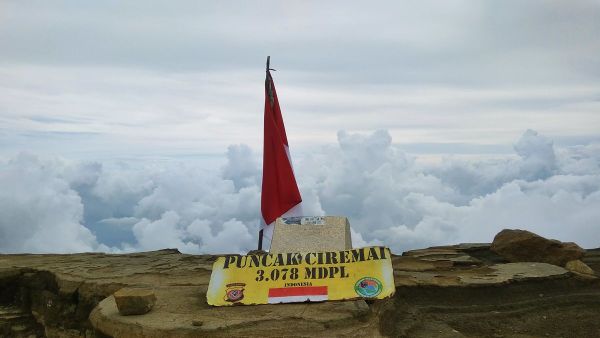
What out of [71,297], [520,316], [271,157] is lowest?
[520,316]

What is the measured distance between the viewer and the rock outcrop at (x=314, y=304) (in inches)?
210

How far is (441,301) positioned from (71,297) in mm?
4764

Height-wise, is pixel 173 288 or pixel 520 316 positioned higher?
pixel 173 288

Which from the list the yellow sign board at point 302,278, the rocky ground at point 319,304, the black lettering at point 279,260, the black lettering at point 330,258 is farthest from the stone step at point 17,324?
the black lettering at point 330,258

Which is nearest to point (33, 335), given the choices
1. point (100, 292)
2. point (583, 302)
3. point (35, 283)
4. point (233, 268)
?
point (35, 283)

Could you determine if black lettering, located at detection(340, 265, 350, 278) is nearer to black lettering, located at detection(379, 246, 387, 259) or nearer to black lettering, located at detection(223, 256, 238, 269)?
black lettering, located at detection(379, 246, 387, 259)

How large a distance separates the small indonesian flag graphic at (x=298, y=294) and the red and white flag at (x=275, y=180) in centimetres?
312

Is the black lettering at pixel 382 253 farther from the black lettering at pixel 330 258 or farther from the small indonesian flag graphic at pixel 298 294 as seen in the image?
the small indonesian flag graphic at pixel 298 294

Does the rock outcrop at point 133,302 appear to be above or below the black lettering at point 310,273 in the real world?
below

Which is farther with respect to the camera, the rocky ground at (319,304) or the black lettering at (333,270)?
the black lettering at (333,270)

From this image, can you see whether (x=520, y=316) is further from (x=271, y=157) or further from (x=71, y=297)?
(x=71, y=297)

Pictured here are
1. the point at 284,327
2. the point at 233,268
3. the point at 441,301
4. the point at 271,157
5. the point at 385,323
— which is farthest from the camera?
the point at 271,157

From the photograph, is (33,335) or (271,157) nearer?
(33,335)

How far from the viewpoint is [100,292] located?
24.3ft
